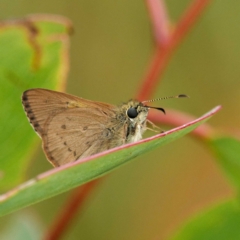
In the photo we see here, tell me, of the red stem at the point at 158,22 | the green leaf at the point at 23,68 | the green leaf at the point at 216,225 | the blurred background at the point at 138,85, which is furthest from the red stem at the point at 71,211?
the blurred background at the point at 138,85

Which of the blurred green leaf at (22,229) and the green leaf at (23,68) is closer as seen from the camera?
the green leaf at (23,68)

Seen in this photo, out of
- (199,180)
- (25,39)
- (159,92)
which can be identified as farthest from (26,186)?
(159,92)

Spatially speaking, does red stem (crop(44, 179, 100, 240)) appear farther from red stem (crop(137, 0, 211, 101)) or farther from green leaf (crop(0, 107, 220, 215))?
green leaf (crop(0, 107, 220, 215))

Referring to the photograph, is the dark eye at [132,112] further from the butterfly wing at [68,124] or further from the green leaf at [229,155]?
the green leaf at [229,155]

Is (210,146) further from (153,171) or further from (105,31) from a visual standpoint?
(105,31)

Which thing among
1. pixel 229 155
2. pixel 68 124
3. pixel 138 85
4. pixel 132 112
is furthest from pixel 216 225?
pixel 138 85

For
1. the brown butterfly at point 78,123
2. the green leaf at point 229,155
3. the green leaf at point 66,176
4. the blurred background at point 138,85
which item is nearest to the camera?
the green leaf at point 66,176
